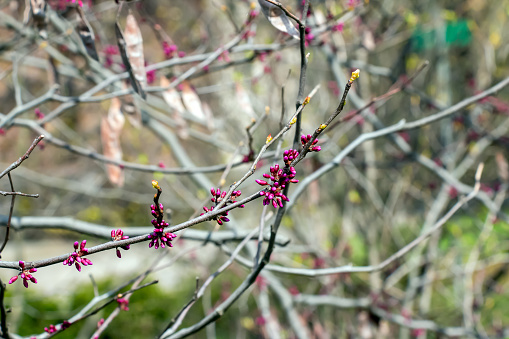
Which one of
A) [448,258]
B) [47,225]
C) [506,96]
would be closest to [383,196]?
[448,258]

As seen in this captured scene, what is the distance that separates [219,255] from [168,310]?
1.02m

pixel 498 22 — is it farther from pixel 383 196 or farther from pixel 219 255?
pixel 219 255

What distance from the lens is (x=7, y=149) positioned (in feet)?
35.8

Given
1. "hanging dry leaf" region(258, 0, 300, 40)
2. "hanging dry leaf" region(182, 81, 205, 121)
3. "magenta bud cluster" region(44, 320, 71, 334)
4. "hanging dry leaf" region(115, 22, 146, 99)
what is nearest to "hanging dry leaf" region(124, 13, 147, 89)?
"hanging dry leaf" region(115, 22, 146, 99)

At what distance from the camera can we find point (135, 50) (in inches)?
74.2

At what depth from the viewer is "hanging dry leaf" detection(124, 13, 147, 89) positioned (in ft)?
6.07


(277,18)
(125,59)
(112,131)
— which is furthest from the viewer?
(112,131)

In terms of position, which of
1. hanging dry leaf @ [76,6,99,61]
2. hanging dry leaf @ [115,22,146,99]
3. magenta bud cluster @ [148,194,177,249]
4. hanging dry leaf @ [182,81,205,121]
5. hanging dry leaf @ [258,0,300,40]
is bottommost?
magenta bud cluster @ [148,194,177,249]

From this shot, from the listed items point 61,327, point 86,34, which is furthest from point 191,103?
point 61,327

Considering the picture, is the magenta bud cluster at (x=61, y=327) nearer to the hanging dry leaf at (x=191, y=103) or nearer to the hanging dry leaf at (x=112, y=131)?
the hanging dry leaf at (x=112, y=131)

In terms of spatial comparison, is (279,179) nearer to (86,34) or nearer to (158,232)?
(158,232)

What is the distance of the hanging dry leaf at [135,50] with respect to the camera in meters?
1.85

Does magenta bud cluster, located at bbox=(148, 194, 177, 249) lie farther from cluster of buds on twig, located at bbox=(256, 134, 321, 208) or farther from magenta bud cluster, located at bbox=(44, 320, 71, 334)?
magenta bud cluster, located at bbox=(44, 320, 71, 334)

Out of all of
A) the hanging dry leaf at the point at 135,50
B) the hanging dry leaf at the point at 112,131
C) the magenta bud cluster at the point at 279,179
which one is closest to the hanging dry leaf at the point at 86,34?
the hanging dry leaf at the point at 135,50
